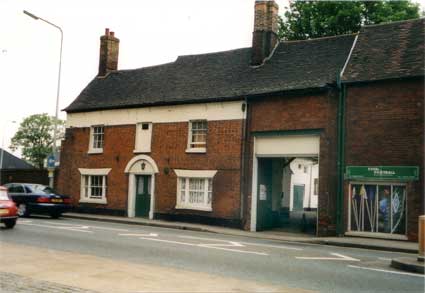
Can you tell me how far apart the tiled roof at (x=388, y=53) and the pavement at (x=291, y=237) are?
244 inches

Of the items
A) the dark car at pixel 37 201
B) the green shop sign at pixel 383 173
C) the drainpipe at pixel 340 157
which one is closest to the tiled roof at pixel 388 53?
the drainpipe at pixel 340 157

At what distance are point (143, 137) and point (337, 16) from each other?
1638cm

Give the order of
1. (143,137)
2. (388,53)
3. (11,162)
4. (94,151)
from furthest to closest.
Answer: (11,162) < (94,151) < (143,137) < (388,53)

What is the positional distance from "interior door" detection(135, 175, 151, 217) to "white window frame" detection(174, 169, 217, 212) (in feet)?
7.07

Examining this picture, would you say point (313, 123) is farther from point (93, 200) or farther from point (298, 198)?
point (298, 198)

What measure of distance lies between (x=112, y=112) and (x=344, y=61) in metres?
12.9

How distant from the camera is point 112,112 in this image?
26.2 meters

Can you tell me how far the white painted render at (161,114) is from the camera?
2194 cm

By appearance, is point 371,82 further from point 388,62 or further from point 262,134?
point 262,134

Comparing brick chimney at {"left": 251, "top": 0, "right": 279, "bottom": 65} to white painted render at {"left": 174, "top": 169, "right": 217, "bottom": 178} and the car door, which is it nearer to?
white painted render at {"left": 174, "top": 169, "right": 217, "bottom": 178}

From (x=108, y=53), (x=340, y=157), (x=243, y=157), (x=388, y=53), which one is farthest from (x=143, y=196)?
(x=388, y=53)

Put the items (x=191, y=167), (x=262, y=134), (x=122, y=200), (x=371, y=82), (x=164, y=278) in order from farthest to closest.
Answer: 1. (x=122, y=200)
2. (x=191, y=167)
3. (x=262, y=134)
4. (x=371, y=82)
5. (x=164, y=278)

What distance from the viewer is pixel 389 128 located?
699 inches

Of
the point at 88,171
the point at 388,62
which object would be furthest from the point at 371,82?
the point at 88,171
